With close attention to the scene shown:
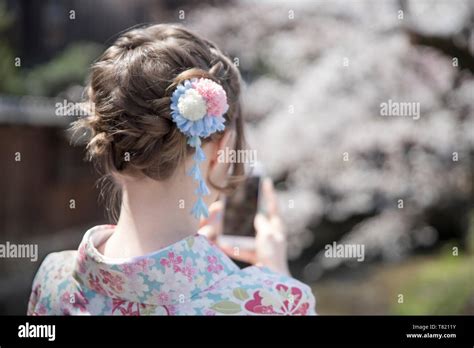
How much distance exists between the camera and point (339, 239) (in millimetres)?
4309

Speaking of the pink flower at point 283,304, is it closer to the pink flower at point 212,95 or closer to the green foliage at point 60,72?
the pink flower at point 212,95

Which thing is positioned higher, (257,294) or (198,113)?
(198,113)

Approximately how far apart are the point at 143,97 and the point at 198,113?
0.09m

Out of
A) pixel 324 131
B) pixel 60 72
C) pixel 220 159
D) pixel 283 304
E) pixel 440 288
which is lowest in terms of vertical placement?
pixel 440 288

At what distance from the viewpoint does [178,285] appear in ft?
3.14

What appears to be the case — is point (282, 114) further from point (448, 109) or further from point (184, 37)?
point (184, 37)

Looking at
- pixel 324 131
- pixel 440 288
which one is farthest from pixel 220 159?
pixel 324 131

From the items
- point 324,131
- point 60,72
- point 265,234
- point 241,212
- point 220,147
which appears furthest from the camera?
point 324,131

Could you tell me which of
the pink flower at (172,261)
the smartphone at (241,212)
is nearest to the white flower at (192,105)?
the pink flower at (172,261)

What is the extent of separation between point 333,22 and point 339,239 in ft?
4.96

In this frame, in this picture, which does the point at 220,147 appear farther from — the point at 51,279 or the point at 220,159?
the point at 51,279

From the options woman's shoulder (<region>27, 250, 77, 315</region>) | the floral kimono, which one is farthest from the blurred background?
the floral kimono
